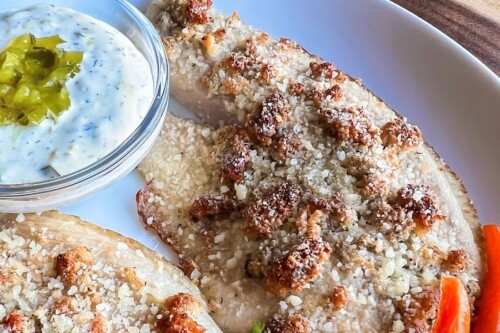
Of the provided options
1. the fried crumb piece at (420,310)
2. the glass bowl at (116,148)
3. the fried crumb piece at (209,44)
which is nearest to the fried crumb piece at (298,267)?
the fried crumb piece at (420,310)

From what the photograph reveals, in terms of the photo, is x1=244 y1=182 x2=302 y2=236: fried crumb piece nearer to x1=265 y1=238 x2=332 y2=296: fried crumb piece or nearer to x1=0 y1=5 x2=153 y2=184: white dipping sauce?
x1=265 y1=238 x2=332 y2=296: fried crumb piece

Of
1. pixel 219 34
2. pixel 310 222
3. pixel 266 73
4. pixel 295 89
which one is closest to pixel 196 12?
pixel 219 34

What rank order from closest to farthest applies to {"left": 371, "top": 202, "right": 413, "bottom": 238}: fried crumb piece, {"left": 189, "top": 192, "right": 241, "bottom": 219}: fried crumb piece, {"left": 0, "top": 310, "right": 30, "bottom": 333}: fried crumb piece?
{"left": 0, "top": 310, "right": 30, "bottom": 333}: fried crumb piece
{"left": 371, "top": 202, "right": 413, "bottom": 238}: fried crumb piece
{"left": 189, "top": 192, "right": 241, "bottom": 219}: fried crumb piece

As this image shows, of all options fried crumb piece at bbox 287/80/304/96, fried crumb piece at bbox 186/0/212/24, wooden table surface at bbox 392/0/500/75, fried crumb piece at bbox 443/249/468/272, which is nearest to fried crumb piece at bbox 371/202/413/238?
fried crumb piece at bbox 443/249/468/272

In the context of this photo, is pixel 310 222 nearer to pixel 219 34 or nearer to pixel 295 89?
pixel 295 89

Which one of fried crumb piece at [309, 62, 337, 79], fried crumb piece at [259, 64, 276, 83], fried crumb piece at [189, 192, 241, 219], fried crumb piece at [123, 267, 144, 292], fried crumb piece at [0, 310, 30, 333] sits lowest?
fried crumb piece at [0, 310, 30, 333]

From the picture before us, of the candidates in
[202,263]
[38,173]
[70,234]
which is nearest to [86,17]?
[38,173]
